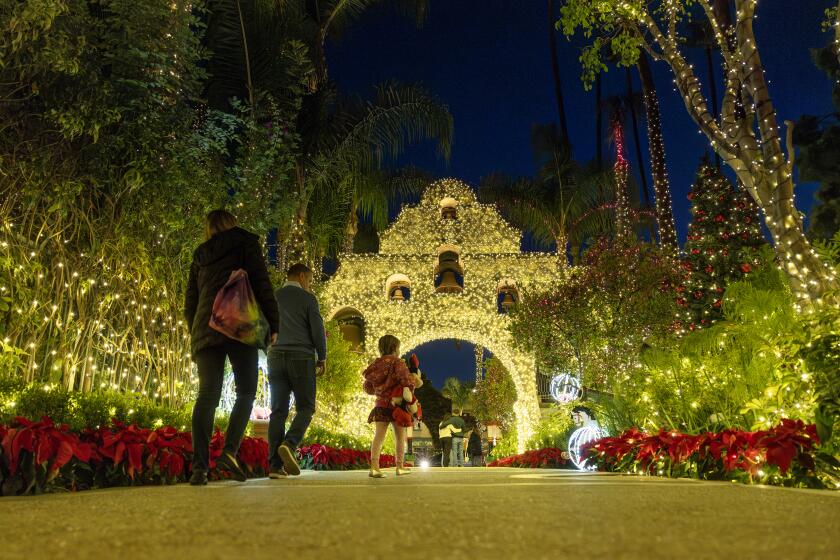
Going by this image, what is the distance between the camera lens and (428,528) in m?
1.97

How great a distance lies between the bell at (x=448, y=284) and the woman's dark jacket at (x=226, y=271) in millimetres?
13589

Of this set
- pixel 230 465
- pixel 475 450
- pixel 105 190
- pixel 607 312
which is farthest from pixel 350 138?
pixel 475 450

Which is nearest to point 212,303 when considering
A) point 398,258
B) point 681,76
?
point 681,76

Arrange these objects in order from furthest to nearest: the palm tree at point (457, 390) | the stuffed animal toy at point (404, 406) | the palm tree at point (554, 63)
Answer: the palm tree at point (457, 390) → the palm tree at point (554, 63) → the stuffed animal toy at point (404, 406)

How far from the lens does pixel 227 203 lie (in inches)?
341

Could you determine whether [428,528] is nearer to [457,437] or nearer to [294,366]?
[294,366]

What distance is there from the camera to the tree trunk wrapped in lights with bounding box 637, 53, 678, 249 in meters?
18.0

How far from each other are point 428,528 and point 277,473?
3.95 m

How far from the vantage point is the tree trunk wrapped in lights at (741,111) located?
5.98 m

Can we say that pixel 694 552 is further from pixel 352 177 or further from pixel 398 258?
pixel 398 258

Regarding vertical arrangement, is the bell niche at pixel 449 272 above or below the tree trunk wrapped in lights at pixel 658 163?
below

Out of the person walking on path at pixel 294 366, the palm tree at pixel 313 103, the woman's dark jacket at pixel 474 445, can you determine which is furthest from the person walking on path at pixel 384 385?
the woman's dark jacket at pixel 474 445

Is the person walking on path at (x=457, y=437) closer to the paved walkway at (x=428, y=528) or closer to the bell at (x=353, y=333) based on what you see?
the bell at (x=353, y=333)

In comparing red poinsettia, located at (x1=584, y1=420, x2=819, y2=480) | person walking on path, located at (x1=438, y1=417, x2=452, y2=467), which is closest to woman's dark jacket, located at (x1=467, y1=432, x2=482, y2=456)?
person walking on path, located at (x1=438, y1=417, x2=452, y2=467)
